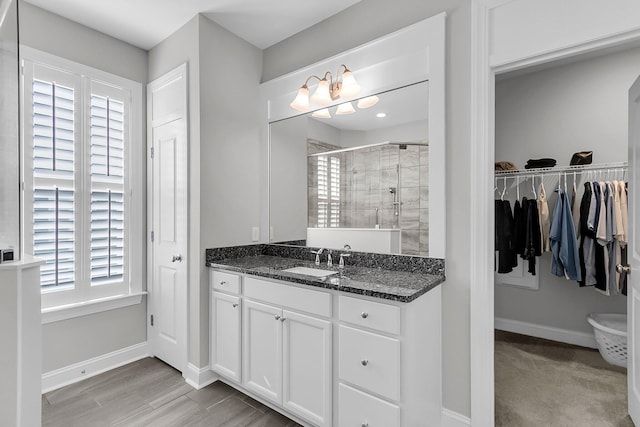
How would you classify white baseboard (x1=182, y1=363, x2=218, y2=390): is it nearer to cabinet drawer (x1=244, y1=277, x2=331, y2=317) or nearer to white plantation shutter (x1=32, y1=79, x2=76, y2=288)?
cabinet drawer (x1=244, y1=277, x2=331, y2=317)

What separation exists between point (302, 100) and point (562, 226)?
2.53 meters

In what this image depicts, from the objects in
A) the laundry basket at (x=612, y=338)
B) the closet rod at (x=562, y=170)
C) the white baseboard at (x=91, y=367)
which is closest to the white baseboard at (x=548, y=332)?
the laundry basket at (x=612, y=338)

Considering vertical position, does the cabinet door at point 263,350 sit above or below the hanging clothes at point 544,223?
below

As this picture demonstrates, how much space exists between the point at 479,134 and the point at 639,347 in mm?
1452

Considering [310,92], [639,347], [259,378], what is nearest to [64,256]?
[259,378]

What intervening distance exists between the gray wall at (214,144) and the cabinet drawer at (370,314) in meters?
1.23

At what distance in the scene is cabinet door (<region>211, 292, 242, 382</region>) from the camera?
7.21 feet

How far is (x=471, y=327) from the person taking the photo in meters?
1.78

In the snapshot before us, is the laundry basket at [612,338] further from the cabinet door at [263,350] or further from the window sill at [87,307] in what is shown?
the window sill at [87,307]

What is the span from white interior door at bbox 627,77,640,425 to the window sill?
3.45 metres

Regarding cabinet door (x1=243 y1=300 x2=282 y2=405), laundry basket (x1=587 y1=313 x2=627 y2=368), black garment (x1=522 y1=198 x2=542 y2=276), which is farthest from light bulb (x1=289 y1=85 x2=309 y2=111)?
laundry basket (x1=587 y1=313 x2=627 y2=368)

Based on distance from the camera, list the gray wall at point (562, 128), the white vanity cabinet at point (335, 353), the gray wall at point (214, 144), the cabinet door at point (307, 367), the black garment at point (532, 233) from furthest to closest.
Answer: the black garment at point (532, 233) → the gray wall at point (562, 128) → the gray wall at point (214, 144) → the cabinet door at point (307, 367) → the white vanity cabinet at point (335, 353)

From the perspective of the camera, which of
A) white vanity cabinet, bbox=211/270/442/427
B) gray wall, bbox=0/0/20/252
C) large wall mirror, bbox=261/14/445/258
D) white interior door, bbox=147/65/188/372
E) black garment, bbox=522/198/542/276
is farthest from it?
black garment, bbox=522/198/542/276

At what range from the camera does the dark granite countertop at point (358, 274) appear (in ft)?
5.22
